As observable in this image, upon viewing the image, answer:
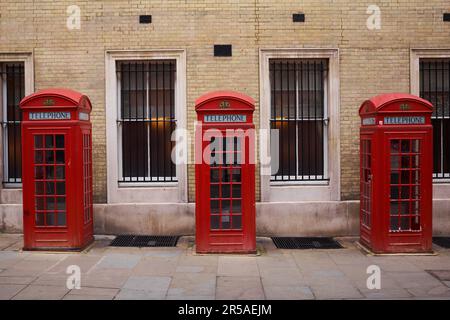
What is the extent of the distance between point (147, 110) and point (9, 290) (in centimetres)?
520

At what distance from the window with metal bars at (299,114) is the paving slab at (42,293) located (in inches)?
215

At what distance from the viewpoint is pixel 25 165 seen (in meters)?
9.48

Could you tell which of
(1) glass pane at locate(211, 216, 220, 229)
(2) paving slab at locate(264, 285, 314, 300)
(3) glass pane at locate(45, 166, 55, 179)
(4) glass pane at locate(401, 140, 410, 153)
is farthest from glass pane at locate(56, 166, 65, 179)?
(4) glass pane at locate(401, 140, 410, 153)

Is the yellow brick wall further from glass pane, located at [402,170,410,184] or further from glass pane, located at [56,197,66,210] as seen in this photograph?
glass pane, located at [402,170,410,184]

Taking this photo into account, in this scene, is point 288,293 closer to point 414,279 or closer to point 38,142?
point 414,279

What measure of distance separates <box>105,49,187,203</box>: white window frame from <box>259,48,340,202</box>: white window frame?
166 centimetres

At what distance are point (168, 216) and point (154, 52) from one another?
341cm

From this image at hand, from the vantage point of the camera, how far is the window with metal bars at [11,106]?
37.3 feet

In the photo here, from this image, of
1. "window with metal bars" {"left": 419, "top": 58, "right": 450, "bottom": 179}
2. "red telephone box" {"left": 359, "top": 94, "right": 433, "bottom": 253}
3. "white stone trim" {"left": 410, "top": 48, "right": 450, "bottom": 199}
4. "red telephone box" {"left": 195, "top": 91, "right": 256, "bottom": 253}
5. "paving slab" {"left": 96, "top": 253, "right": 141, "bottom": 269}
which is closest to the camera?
"paving slab" {"left": 96, "top": 253, "right": 141, "bottom": 269}

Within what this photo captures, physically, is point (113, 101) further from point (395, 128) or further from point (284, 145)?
point (395, 128)

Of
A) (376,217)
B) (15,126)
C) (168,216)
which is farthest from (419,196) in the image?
(15,126)

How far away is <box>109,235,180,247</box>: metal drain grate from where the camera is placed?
33.4 feet

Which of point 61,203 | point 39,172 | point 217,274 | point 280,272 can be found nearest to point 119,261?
point 61,203

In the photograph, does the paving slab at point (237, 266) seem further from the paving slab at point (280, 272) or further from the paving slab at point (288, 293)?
the paving slab at point (288, 293)
